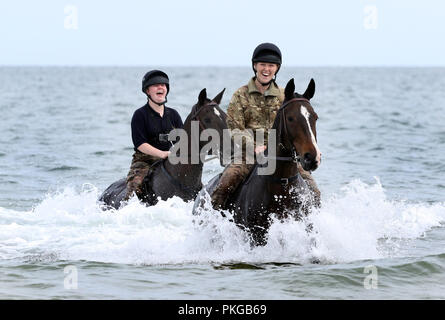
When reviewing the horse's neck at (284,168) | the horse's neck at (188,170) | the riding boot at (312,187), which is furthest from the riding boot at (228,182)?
the horse's neck at (188,170)

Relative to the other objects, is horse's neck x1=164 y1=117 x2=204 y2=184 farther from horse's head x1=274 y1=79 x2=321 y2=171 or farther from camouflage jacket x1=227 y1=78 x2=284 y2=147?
horse's head x1=274 y1=79 x2=321 y2=171

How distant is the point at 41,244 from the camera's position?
10.6m

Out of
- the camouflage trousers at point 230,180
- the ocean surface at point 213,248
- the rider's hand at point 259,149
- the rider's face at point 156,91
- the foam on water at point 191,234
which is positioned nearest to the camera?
the ocean surface at point 213,248

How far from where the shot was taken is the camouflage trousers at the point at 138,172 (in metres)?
11.4

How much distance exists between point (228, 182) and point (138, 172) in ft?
9.01

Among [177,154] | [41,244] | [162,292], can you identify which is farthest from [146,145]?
[162,292]

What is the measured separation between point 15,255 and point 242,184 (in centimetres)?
314

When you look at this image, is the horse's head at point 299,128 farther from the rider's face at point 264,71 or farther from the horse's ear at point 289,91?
the rider's face at point 264,71

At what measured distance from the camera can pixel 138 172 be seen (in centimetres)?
1159
